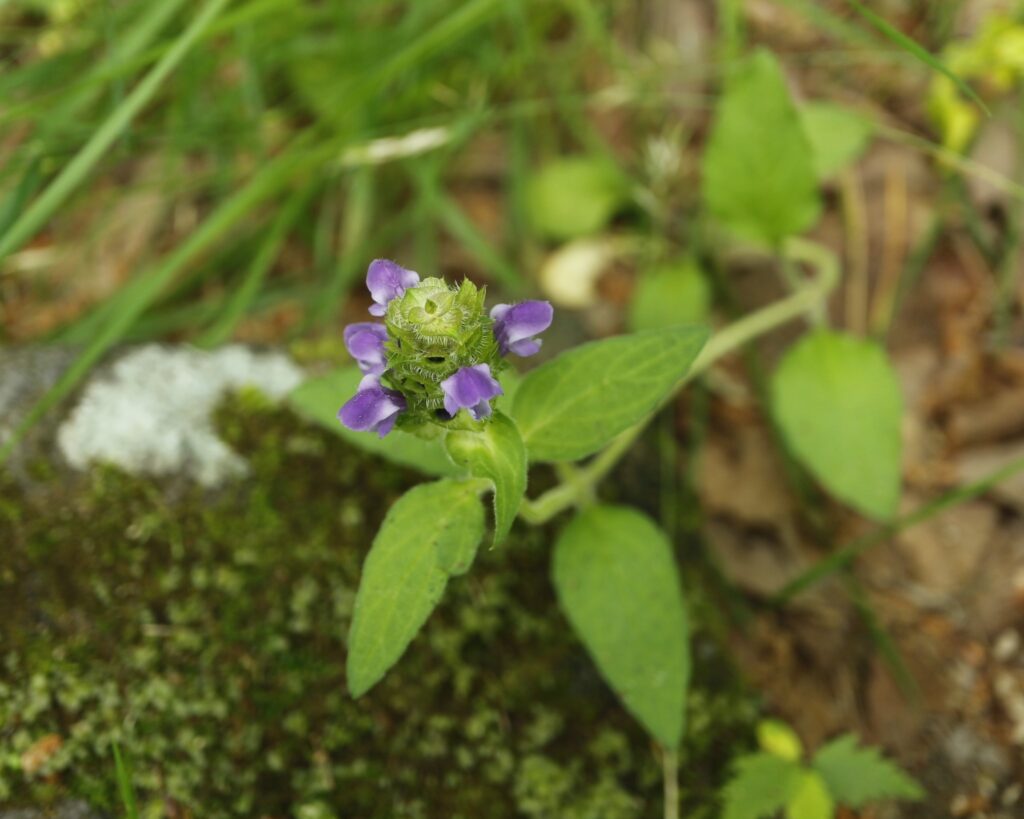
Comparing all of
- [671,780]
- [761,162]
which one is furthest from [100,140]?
[671,780]

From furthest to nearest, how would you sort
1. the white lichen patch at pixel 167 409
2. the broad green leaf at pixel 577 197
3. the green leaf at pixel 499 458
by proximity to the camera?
the broad green leaf at pixel 577 197 → the white lichen patch at pixel 167 409 → the green leaf at pixel 499 458

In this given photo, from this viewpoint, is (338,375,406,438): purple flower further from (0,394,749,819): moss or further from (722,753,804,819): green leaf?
(722,753,804,819): green leaf

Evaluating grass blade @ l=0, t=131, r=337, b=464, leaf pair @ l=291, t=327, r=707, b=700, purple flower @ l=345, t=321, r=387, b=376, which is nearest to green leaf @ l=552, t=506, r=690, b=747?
leaf pair @ l=291, t=327, r=707, b=700

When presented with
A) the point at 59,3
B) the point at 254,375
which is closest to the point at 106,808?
the point at 254,375

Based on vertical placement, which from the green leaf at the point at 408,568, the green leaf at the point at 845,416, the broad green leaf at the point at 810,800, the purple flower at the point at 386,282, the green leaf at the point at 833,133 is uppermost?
the purple flower at the point at 386,282

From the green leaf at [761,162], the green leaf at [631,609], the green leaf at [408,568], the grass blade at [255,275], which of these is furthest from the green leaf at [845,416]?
the grass blade at [255,275]

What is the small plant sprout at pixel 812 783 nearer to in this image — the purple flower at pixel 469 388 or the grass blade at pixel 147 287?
the purple flower at pixel 469 388

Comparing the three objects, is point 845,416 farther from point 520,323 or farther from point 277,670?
point 277,670

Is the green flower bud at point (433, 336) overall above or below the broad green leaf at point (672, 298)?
above
